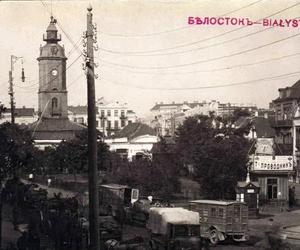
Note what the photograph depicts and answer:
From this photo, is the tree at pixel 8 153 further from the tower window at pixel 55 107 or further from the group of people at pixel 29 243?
the tower window at pixel 55 107

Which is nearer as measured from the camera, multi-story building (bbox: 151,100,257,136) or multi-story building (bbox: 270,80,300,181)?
multi-story building (bbox: 270,80,300,181)

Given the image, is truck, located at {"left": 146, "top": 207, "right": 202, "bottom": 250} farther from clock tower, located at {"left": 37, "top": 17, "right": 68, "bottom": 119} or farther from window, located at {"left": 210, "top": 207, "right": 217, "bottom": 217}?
clock tower, located at {"left": 37, "top": 17, "right": 68, "bottom": 119}

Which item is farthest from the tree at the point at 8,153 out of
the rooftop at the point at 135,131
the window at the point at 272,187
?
the rooftop at the point at 135,131

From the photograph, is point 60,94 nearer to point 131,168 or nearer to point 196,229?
point 131,168

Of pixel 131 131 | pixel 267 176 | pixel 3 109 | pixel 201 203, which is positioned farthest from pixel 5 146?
pixel 131 131

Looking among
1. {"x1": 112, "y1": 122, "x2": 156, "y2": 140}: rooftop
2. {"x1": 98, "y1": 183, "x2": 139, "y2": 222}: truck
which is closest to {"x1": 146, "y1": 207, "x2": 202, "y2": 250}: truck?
{"x1": 98, "y1": 183, "x2": 139, "y2": 222}: truck
